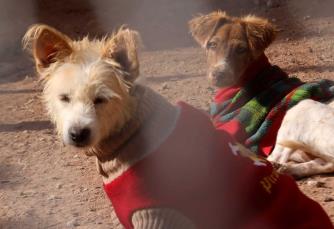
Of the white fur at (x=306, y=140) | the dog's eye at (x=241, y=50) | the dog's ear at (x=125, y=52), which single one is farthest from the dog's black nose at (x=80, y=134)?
the dog's eye at (x=241, y=50)

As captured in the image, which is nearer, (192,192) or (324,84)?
(192,192)

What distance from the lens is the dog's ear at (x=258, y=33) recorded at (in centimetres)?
438

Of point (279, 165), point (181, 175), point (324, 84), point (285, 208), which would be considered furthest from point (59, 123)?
point (324, 84)

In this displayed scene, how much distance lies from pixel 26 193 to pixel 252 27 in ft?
6.25

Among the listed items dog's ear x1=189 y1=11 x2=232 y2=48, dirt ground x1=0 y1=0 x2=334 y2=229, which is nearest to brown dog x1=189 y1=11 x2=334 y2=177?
dog's ear x1=189 y1=11 x2=232 y2=48

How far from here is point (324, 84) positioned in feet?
13.8

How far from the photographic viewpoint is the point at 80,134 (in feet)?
7.36

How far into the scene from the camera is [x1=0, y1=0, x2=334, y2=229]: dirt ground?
3.23 m

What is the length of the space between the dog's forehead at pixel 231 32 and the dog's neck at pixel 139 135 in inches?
85.4

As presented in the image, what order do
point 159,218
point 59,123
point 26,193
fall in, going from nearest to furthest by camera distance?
1. point 159,218
2. point 59,123
3. point 26,193

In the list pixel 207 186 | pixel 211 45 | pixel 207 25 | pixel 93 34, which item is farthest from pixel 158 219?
pixel 93 34

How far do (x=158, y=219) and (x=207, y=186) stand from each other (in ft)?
0.63

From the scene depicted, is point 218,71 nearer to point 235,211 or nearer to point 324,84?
point 324,84

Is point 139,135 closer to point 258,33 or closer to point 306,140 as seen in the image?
point 306,140
